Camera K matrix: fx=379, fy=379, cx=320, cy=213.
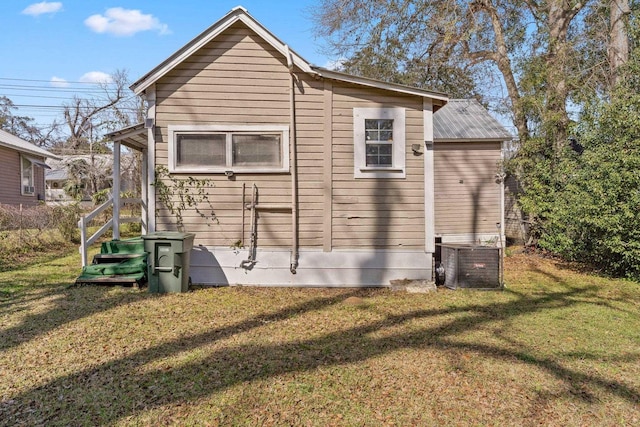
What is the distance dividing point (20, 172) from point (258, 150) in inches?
622

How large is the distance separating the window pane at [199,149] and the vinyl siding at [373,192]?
6.61 ft

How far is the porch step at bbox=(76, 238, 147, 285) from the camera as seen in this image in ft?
20.4

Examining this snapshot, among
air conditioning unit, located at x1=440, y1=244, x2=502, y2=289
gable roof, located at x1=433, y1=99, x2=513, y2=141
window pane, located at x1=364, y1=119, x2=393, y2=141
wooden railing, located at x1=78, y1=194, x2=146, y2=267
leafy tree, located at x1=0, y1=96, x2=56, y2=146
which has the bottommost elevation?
air conditioning unit, located at x1=440, y1=244, x2=502, y2=289

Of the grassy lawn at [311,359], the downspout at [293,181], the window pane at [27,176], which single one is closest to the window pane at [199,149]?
the downspout at [293,181]

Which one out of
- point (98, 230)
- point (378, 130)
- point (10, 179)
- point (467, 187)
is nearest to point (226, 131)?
point (378, 130)

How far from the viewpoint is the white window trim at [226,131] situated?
654 centimetres

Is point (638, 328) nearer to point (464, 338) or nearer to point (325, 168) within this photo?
point (464, 338)

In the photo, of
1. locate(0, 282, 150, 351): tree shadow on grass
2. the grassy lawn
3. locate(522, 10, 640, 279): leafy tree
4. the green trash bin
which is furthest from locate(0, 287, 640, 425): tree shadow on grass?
locate(522, 10, 640, 279): leafy tree

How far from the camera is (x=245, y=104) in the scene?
6633 mm

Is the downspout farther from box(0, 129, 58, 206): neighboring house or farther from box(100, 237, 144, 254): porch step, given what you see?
box(0, 129, 58, 206): neighboring house

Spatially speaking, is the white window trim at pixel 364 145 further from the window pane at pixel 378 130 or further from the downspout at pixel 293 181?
the downspout at pixel 293 181

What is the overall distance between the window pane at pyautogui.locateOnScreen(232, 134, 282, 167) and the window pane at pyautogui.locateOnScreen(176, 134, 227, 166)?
28cm

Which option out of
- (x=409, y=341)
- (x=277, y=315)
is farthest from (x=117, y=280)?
(x=409, y=341)

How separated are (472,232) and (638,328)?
7.03 meters
